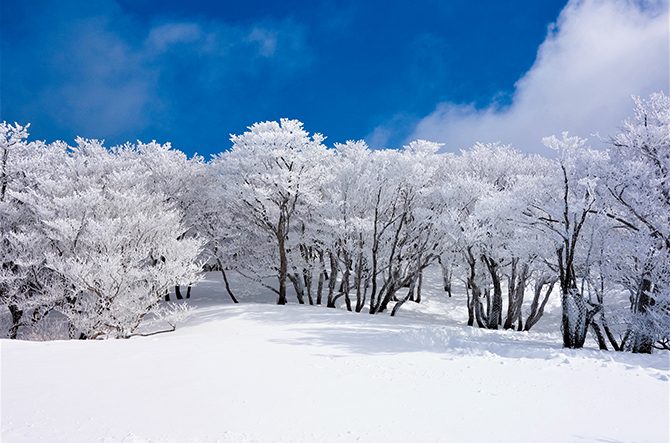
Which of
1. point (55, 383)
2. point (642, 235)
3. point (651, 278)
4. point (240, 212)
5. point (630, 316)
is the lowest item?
point (55, 383)

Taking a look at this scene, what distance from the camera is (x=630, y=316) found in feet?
41.2

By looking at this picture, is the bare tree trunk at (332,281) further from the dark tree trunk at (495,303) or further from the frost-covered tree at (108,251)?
the dark tree trunk at (495,303)

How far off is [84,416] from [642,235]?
48.5 ft

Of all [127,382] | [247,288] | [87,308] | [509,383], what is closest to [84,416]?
[127,382]

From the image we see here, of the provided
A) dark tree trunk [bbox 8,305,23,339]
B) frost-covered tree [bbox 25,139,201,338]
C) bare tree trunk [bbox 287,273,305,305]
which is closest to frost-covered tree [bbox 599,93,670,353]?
frost-covered tree [bbox 25,139,201,338]

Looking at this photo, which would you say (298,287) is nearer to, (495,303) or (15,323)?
(495,303)

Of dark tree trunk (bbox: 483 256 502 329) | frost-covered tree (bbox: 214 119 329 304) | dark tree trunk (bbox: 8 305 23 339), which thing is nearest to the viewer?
dark tree trunk (bbox: 8 305 23 339)

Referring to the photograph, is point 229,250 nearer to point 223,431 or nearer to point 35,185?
point 35,185

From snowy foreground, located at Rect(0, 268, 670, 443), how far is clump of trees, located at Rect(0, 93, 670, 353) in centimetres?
382

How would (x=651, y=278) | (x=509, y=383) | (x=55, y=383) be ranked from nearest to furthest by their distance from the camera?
(x=55, y=383)
(x=509, y=383)
(x=651, y=278)

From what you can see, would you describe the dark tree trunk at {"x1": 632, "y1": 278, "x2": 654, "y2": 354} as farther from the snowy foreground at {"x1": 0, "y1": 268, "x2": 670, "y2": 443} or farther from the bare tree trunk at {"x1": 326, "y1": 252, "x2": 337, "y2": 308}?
the bare tree trunk at {"x1": 326, "y1": 252, "x2": 337, "y2": 308}

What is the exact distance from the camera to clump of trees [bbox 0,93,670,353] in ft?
42.7

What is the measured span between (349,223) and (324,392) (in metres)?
16.9

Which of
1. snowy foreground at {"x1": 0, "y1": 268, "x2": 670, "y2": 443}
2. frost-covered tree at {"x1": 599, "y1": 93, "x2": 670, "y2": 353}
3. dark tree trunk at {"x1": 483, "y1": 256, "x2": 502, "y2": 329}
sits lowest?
snowy foreground at {"x1": 0, "y1": 268, "x2": 670, "y2": 443}
